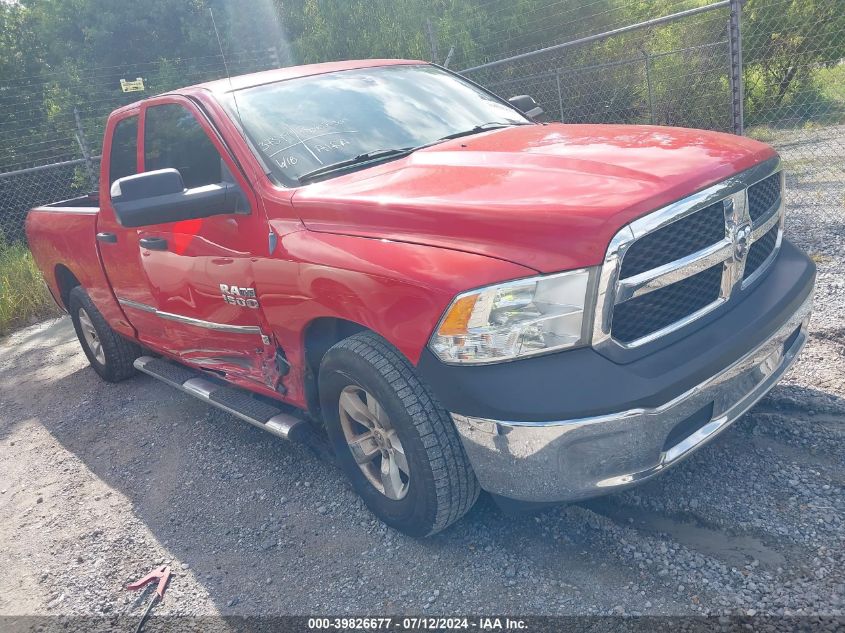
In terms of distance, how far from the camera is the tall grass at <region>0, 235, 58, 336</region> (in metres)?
8.34

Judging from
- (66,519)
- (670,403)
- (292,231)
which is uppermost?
(292,231)

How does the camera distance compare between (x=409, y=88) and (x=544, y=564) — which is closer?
(x=544, y=564)

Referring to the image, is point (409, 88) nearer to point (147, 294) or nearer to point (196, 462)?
point (147, 294)

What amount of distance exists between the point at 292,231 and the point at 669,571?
1979 millimetres

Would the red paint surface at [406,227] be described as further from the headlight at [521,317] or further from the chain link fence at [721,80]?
the chain link fence at [721,80]

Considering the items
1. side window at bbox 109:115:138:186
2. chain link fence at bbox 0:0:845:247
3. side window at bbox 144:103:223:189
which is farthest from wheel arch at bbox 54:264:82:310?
chain link fence at bbox 0:0:845:247

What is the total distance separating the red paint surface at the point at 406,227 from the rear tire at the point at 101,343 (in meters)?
1.58

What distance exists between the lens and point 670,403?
7.58 feet

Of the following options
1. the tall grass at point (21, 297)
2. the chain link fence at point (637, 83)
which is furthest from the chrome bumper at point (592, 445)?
the tall grass at point (21, 297)

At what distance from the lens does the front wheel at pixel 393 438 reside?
2605mm

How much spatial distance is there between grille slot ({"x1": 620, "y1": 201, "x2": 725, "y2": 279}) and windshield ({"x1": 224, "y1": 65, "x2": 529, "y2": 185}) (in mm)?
1481

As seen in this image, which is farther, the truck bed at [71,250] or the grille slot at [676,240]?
the truck bed at [71,250]

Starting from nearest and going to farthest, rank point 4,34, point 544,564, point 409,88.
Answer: point 544,564 < point 409,88 < point 4,34

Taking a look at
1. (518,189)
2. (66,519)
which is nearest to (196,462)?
(66,519)
